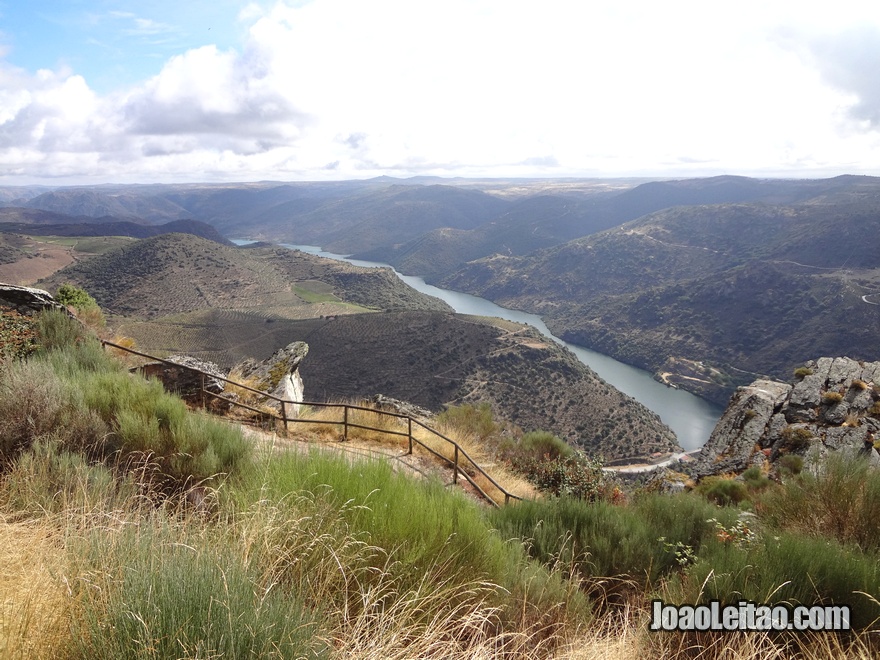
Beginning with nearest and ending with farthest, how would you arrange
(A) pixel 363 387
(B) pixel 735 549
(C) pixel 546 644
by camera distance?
(C) pixel 546 644
(B) pixel 735 549
(A) pixel 363 387

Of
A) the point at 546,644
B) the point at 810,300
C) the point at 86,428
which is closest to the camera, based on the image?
the point at 546,644

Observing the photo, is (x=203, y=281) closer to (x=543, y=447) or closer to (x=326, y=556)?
(x=543, y=447)

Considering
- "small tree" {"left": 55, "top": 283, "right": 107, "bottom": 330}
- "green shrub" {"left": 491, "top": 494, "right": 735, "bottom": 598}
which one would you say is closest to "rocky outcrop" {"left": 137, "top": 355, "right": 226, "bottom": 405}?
"small tree" {"left": 55, "top": 283, "right": 107, "bottom": 330}

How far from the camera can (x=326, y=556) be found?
2744 millimetres

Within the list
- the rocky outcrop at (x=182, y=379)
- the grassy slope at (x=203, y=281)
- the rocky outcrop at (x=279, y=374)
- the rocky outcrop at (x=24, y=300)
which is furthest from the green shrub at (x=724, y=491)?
the grassy slope at (x=203, y=281)

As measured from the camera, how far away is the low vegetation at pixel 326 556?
183 cm

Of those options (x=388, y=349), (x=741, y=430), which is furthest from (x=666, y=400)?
(x=741, y=430)

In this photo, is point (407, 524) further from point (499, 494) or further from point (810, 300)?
point (810, 300)

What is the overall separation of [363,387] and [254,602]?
48896 millimetres

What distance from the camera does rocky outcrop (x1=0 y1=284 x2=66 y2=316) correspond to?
24.6 feet

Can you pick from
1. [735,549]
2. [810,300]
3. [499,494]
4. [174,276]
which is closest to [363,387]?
[499,494]

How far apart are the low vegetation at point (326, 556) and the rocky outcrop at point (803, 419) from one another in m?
7.99

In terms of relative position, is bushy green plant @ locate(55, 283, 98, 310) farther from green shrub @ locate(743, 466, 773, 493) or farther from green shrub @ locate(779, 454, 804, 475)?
green shrub @ locate(779, 454, 804, 475)

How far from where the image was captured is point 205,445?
4.53m
